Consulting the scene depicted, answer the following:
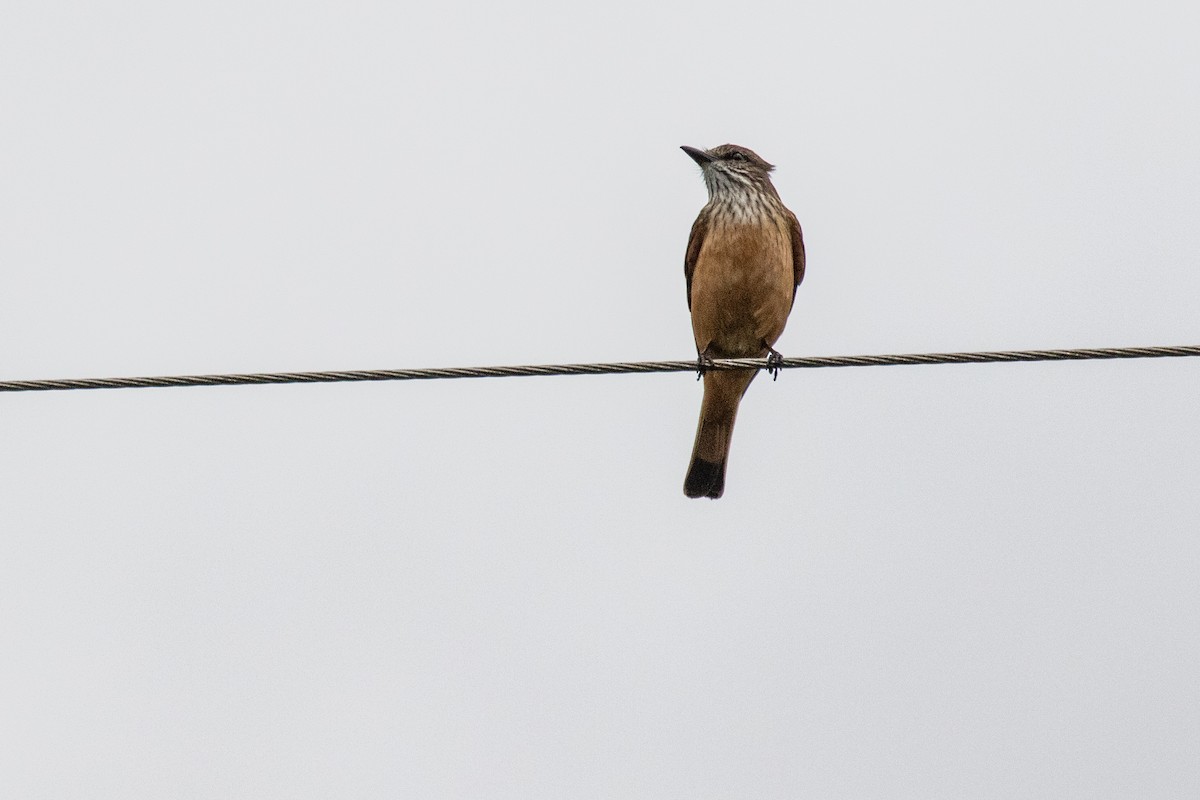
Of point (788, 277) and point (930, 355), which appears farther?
point (788, 277)

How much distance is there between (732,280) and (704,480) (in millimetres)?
1675

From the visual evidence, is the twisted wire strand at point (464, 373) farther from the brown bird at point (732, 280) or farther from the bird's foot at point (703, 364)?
the brown bird at point (732, 280)

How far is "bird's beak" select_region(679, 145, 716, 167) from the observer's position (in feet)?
33.7

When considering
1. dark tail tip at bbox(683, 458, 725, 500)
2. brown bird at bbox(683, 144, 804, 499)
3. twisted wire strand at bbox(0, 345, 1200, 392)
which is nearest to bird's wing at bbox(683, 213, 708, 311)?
brown bird at bbox(683, 144, 804, 499)

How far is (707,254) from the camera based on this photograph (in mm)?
9703

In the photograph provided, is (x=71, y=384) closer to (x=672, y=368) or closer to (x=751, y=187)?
(x=672, y=368)

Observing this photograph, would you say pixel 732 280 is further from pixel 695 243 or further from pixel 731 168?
pixel 731 168

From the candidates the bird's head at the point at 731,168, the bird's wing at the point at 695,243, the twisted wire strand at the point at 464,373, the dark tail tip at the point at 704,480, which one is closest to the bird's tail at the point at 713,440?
the dark tail tip at the point at 704,480

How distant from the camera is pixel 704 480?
34.6 ft

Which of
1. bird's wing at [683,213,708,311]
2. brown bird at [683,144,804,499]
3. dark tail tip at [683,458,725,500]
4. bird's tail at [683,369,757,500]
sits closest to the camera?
brown bird at [683,144,804,499]

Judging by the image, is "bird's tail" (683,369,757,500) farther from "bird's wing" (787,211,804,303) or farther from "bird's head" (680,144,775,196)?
"bird's head" (680,144,775,196)

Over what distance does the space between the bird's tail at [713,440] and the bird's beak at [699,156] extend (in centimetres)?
140

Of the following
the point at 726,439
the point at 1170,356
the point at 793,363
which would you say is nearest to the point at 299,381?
the point at 793,363

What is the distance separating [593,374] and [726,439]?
4163 millimetres
